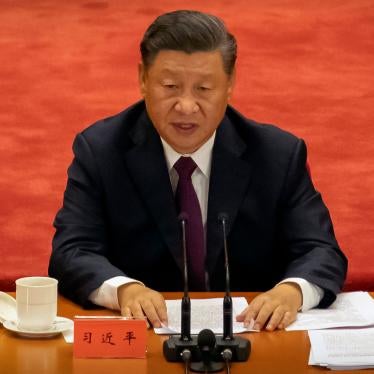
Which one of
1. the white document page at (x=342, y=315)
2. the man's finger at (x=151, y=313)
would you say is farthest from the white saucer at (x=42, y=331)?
the white document page at (x=342, y=315)

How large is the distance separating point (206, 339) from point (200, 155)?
2.00 ft

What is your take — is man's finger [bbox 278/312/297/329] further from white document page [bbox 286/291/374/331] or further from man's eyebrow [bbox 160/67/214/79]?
man's eyebrow [bbox 160/67/214/79]

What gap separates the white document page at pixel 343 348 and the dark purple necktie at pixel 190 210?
0.42 metres

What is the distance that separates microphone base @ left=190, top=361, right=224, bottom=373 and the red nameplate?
0.09 meters

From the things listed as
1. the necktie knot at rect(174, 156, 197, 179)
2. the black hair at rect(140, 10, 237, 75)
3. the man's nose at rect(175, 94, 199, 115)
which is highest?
the black hair at rect(140, 10, 237, 75)

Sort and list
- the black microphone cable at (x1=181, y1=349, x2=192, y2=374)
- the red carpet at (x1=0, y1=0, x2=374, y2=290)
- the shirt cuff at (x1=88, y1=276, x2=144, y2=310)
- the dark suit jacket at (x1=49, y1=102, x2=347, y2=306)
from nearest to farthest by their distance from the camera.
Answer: the black microphone cable at (x1=181, y1=349, x2=192, y2=374) < the shirt cuff at (x1=88, y1=276, x2=144, y2=310) < the dark suit jacket at (x1=49, y1=102, x2=347, y2=306) < the red carpet at (x1=0, y1=0, x2=374, y2=290)

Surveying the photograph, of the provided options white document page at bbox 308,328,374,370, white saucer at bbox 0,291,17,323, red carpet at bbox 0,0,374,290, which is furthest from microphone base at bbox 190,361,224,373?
red carpet at bbox 0,0,374,290

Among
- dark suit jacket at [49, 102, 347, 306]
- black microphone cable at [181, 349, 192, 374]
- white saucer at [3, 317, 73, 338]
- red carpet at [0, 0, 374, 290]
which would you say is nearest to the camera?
black microphone cable at [181, 349, 192, 374]

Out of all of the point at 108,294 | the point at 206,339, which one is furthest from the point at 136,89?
the point at 206,339

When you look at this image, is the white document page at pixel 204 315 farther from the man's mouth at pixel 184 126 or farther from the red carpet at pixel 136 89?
the red carpet at pixel 136 89

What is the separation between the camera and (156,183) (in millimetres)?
2334

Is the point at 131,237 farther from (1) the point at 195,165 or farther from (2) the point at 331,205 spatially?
(2) the point at 331,205

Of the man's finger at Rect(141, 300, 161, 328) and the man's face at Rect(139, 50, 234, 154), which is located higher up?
the man's face at Rect(139, 50, 234, 154)

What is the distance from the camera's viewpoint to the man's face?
7.16ft
